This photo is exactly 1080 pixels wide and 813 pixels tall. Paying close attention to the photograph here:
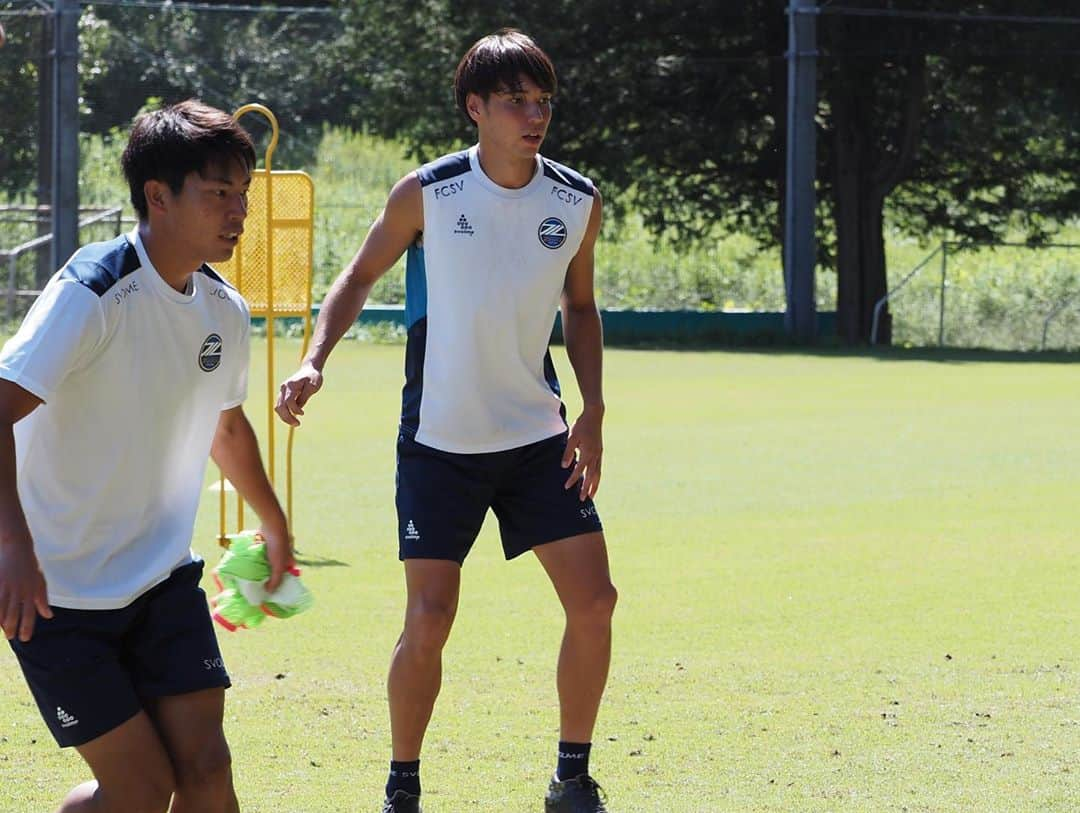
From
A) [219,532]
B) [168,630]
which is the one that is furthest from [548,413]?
[219,532]

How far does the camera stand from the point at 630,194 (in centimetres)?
3397

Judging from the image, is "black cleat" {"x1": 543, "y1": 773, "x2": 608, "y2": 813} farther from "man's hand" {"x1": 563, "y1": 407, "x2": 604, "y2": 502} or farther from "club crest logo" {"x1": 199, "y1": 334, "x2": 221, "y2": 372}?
"club crest logo" {"x1": 199, "y1": 334, "x2": 221, "y2": 372}

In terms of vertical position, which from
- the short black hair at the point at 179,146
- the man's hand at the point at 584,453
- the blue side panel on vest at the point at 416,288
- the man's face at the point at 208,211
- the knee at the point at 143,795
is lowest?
the knee at the point at 143,795

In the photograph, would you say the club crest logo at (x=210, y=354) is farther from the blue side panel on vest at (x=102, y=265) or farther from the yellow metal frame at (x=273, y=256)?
the yellow metal frame at (x=273, y=256)

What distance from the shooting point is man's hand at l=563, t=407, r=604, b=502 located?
5641 mm

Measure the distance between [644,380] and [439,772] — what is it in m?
16.3

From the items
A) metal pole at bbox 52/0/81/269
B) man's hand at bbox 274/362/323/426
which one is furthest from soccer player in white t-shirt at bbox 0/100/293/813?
metal pole at bbox 52/0/81/269

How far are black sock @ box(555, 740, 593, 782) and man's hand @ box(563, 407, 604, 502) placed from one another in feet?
2.35

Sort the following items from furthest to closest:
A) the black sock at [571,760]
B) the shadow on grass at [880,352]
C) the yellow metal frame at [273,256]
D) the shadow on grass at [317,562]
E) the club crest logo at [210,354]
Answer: the shadow on grass at [880,352]
the yellow metal frame at [273,256]
the shadow on grass at [317,562]
the black sock at [571,760]
the club crest logo at [210,354]

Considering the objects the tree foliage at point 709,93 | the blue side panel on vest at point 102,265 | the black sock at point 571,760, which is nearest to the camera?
the blue side panel on vest at point 102,265

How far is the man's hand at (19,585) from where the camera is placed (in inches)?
152

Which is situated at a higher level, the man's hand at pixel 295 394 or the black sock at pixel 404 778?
the man's hand at pixel 295 394

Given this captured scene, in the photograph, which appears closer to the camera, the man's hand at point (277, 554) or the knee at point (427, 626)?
the man's hand at point (277, 554)

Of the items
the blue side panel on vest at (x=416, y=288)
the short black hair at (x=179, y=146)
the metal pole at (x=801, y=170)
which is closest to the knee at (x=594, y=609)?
the blue side panel on vest at (x=416, y=288)
